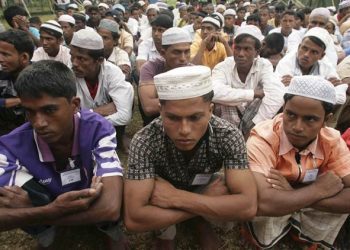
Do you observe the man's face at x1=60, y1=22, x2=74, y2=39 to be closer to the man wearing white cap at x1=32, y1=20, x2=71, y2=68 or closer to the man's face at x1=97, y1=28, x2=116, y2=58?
the man wearing white cap at x1=32, y1=20, x2=71, y2=68

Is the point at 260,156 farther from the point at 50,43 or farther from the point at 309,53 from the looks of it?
the point at 50,43

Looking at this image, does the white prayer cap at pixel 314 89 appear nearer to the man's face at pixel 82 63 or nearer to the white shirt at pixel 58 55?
the man's face at pixel 82 63

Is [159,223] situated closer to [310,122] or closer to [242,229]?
[242,229]

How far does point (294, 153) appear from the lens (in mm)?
2371

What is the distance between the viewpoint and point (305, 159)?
7.84 ft

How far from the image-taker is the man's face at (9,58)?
3.45 m

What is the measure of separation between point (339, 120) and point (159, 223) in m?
3.16

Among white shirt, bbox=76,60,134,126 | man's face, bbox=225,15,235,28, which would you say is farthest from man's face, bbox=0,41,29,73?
man's face, bbox=225,15,235,28

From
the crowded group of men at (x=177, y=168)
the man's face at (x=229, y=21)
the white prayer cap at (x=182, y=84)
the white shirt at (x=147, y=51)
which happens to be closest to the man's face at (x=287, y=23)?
the man's face at (x=229, y=21)

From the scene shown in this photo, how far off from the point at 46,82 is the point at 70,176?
73cm

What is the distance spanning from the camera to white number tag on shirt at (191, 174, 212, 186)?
2382 millimetres

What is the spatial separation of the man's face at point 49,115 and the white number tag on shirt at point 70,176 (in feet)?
0.86

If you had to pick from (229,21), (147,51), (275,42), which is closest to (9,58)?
(147,51)

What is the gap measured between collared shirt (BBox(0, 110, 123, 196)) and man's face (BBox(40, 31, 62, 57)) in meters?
3.24
